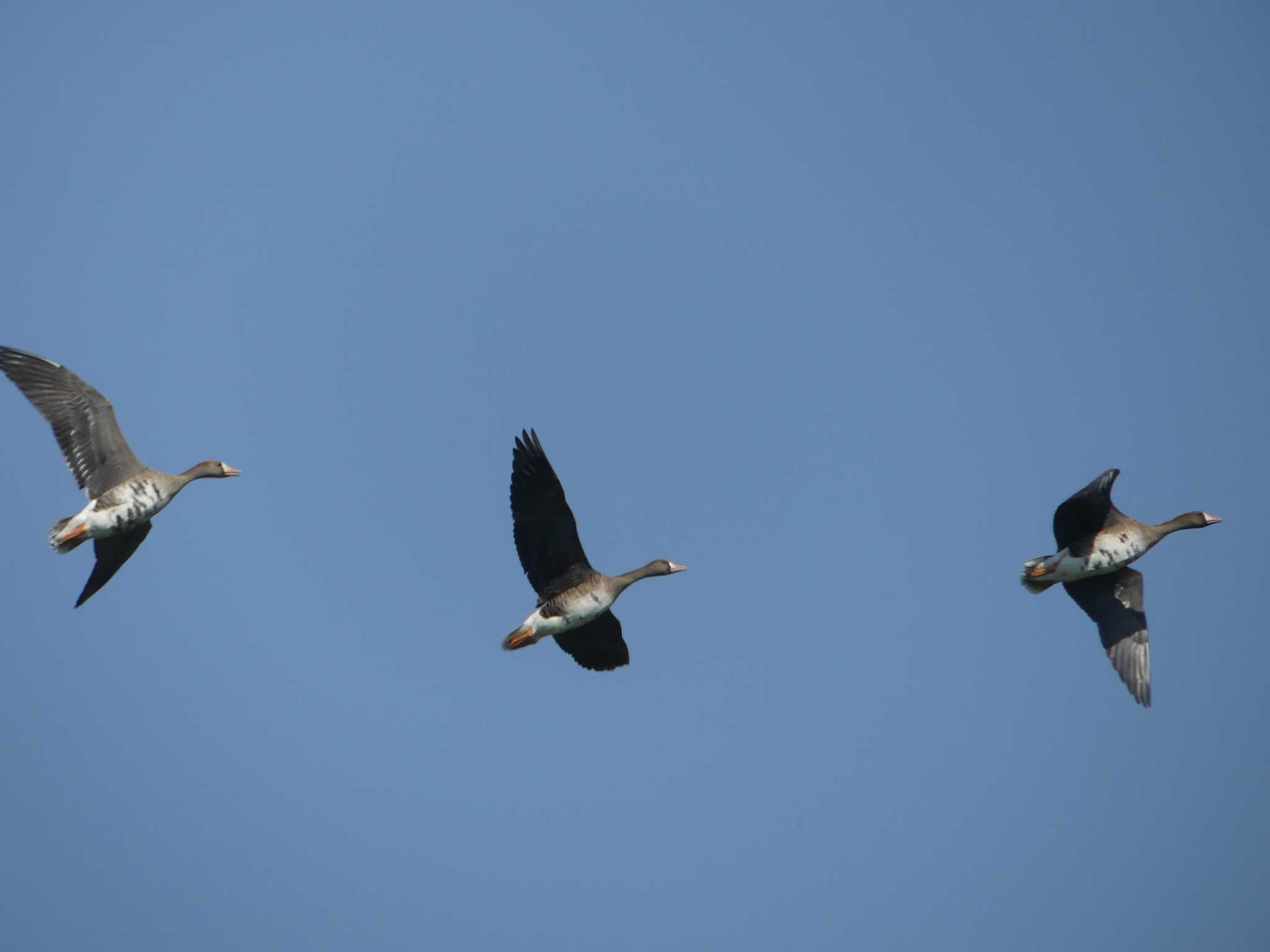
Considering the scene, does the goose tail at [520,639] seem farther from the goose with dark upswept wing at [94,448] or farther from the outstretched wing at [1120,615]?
the outstretched wing at [1120,615]

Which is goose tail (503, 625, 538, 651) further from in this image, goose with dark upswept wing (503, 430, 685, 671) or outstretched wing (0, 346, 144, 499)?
outstretched wing (0, 346, 144, 499)

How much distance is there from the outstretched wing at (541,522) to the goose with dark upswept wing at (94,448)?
5708 millimetres

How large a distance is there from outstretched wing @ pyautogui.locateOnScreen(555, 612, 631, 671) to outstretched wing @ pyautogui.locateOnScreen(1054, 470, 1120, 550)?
24.0 feet

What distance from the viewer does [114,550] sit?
2256 centimetres

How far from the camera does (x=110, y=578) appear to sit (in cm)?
2238

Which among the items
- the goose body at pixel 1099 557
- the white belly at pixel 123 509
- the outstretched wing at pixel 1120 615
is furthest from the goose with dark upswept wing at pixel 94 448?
the outstretched wing at pixel 1120 615

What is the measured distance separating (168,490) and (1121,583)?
1560 centimetres

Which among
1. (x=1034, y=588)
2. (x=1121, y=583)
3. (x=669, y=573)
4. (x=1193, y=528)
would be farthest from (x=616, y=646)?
(x=1193, y=528)

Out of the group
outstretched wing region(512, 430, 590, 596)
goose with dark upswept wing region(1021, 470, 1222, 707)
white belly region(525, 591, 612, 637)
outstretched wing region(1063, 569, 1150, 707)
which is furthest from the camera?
outstretched wing region(1063, 569, 1150, 707)

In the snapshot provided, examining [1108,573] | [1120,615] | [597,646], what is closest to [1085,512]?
[1108,573]

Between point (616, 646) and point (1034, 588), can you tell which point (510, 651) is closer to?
point (616, 646)

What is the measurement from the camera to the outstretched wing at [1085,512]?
21484 millimetres

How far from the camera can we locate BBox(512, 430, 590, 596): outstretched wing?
21328 mm

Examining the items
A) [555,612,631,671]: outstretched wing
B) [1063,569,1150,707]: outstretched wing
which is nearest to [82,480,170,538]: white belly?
[555,612,631,671]: outstretched wing
